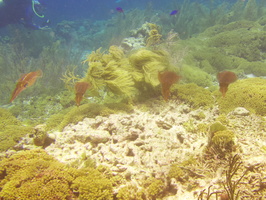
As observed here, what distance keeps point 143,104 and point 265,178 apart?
11.3 feet

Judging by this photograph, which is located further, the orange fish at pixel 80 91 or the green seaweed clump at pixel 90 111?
the green seaweed clump at pixel 90 111

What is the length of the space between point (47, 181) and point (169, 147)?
2.14 meters

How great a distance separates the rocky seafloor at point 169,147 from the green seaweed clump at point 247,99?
0.97ft

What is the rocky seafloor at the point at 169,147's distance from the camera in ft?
7.86

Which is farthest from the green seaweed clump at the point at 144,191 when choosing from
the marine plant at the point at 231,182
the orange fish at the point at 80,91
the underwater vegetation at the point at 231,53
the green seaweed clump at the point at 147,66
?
the underwater vegetation at the point at 231,53

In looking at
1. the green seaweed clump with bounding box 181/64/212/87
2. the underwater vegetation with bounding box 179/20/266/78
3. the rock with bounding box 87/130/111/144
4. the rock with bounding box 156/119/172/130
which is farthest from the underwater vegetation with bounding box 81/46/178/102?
the underwater vegetation with bounding box 179/20/266/78

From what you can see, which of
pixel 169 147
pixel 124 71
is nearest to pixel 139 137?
pixel 169 147

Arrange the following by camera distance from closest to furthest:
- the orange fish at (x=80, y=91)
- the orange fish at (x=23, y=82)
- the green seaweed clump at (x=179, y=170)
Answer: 1. the green seaweed clump at (x=179, y=170)
2. the orange fish at (x=23, y=82)
3. the orange fish at (x=80, y=91)

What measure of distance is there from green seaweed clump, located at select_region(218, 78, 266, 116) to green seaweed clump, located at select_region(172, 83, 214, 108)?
0.32 metres

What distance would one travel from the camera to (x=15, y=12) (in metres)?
12.5

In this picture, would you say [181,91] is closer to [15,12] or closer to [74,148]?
[74,148]

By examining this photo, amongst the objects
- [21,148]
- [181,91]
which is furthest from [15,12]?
[181,91]

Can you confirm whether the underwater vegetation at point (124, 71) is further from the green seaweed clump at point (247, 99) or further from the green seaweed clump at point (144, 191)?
the green seaweed clump at point (144, 191)

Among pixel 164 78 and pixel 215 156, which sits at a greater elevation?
pixel 164 78
